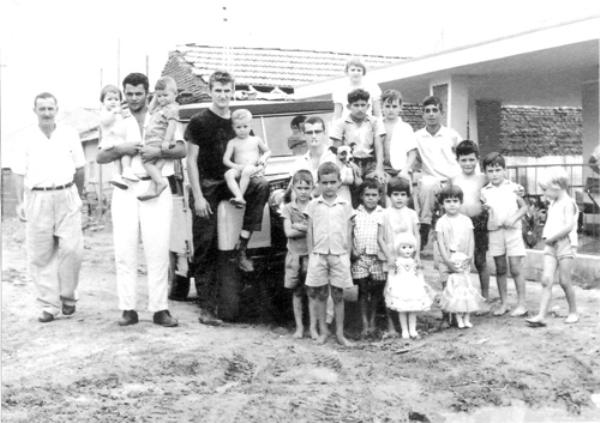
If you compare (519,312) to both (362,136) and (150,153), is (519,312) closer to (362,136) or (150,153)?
(362,136)

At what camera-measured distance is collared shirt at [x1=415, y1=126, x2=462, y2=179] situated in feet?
25.6

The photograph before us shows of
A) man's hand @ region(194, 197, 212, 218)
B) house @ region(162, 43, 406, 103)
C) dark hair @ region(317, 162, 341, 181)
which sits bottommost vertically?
man's hand @ region(194, 197, 212, 218)

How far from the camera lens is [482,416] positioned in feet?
17.2

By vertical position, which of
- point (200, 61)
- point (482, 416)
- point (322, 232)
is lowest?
point (482, 416)

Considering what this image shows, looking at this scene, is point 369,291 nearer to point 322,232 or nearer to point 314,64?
point 322,232

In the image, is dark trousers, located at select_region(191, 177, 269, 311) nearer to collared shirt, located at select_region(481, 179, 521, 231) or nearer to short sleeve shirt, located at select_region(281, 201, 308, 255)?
short sleeve shirt, located at select_region(281, 201, 308, 255)

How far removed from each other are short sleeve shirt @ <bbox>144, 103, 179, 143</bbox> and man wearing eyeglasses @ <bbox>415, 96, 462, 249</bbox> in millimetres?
2503

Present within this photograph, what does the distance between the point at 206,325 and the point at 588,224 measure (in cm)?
682

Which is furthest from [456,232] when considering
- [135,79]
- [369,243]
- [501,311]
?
[135,79]

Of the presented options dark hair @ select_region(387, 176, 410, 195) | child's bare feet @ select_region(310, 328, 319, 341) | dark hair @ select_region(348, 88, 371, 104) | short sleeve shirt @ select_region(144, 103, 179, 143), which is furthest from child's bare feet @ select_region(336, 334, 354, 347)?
short sleeve shirt @ select_region(144, 103, 179, 143)

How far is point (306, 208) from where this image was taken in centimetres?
694

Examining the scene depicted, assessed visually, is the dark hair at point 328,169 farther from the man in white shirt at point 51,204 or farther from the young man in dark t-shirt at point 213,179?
the man in white shirt at point 51,204

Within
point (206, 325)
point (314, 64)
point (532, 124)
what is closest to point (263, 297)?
point (206, 325)

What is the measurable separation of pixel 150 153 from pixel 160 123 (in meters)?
0.29
